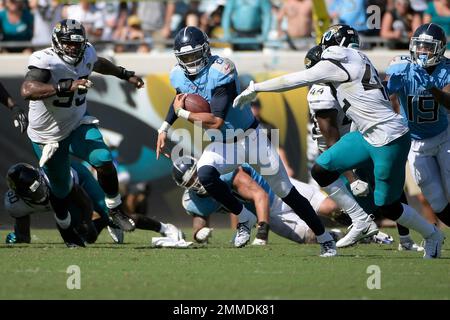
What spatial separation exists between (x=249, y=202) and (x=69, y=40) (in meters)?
2.25

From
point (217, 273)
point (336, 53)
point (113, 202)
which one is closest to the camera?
point (217, 273)

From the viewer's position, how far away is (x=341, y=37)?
8.18 m

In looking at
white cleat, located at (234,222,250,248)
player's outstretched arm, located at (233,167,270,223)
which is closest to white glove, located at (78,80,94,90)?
white cleat, located at (234,222,250,248)

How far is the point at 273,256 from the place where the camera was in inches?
312

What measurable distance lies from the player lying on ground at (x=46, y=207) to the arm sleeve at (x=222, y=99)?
1.51m

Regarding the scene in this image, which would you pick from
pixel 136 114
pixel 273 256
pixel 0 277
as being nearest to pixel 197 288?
pixel 0 277

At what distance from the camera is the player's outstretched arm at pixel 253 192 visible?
351 inches

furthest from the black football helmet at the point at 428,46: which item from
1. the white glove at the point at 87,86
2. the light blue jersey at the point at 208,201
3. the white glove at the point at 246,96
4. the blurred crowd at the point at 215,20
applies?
the blurred crowd at the point at 215,20

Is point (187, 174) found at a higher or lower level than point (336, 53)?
lower

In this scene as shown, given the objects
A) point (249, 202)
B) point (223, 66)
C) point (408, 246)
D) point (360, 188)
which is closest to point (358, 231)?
point (360, 188)

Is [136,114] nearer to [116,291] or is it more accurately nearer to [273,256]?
[273,256]

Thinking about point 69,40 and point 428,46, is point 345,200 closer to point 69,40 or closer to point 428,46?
point 428,46

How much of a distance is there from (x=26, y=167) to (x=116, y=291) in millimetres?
3048

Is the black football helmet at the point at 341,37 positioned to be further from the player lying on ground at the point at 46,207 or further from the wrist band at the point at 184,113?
the player lying on ground at the point at 46,207
